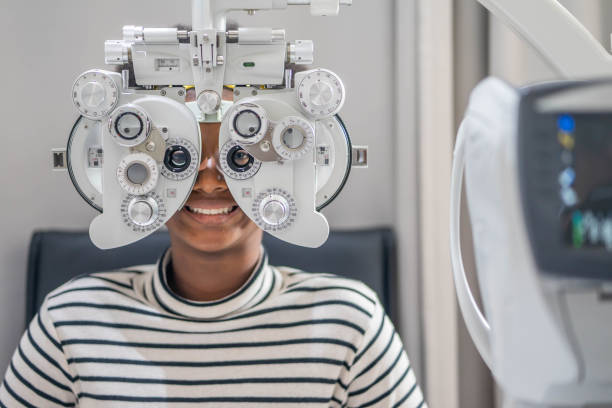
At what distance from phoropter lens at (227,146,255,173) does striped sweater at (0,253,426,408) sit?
19.4 inches

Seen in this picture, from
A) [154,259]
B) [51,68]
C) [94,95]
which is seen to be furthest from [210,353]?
[51,68]

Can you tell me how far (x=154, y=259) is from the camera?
1425 mm

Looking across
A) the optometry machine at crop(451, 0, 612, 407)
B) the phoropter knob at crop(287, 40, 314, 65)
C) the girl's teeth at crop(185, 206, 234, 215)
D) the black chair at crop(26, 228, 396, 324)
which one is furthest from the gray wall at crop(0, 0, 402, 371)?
the optometry machine at crop(451, 0, 612, 407)

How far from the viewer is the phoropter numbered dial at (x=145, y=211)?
1.95 ft

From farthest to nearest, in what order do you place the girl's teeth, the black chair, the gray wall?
the gray wall
the black chair
the girl's teeth

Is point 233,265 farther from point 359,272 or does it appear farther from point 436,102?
point 436,102

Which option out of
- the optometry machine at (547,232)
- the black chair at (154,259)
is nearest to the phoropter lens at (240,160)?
the optometry machine at (547,232)

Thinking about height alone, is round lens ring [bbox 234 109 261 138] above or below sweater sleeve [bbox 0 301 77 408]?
above

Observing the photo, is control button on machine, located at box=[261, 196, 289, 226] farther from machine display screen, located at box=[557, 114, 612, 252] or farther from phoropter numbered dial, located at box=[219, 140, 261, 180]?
machine display screen, located at box=[557, 114, 612, 252]

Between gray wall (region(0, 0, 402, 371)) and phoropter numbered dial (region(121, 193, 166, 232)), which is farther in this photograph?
gray wall (region(0, 0, 402, 371))

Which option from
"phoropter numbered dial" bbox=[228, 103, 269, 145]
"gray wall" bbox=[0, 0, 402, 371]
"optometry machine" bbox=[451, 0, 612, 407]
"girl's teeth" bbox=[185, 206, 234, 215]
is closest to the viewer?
"optometry machine" bbox=[451, 0, 612, 407]

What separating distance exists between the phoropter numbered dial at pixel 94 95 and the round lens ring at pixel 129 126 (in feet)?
0.07

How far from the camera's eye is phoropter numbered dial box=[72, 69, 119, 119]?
60 cm

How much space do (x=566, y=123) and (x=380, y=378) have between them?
71 cm
